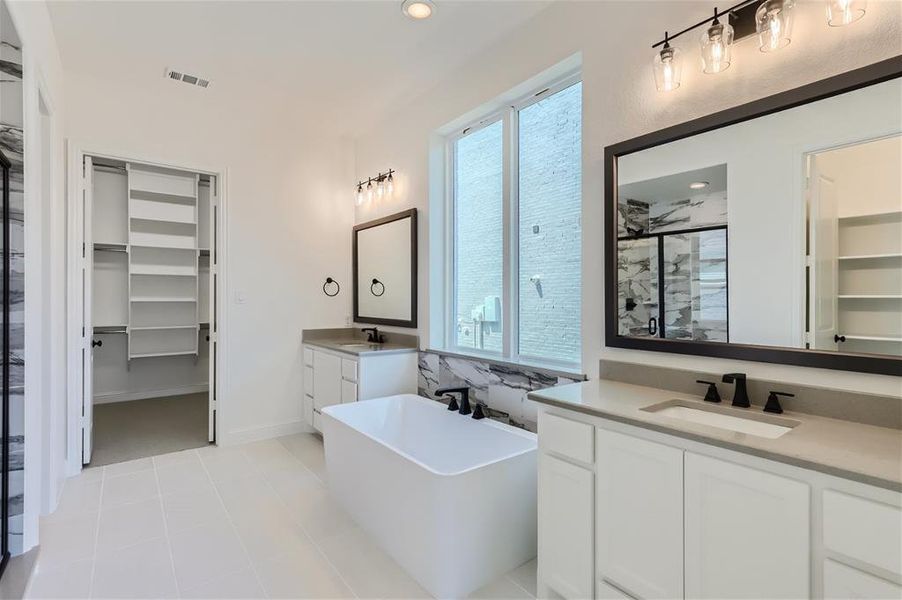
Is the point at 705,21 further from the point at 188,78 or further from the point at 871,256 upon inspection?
the point at 188,78

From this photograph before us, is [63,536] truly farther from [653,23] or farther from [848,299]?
[653,23]

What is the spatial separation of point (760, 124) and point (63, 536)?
384 cm

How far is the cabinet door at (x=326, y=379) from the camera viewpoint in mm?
3680

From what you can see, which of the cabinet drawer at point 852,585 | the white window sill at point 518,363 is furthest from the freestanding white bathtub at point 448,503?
the cabinet drawer at point 852,585

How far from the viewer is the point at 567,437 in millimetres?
1738

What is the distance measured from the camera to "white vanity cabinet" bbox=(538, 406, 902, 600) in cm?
108

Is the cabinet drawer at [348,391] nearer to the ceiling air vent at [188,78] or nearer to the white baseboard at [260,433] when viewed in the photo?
the white baseboard at [260,433]

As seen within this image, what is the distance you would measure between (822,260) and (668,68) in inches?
39.1

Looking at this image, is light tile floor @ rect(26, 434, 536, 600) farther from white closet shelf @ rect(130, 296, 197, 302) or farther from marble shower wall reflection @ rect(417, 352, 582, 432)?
white closet shelf @ rect(130, 296, 197, 302)

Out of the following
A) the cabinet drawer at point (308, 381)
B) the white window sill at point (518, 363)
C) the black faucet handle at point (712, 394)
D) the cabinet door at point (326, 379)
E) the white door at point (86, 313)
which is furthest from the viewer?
the cabinet drawer at point (308, 381)

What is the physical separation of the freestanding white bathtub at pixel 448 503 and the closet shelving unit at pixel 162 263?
3794 millimetres

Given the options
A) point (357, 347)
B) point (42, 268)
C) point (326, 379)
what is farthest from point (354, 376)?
point (42, 268)

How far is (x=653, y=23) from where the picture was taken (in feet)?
6.81

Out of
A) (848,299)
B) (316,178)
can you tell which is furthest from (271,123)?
(848,299)
